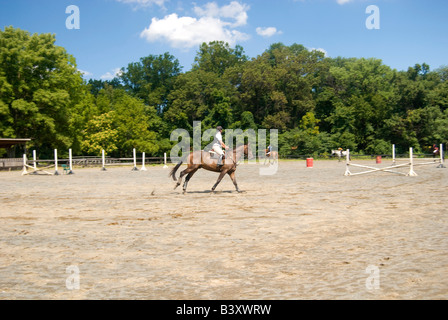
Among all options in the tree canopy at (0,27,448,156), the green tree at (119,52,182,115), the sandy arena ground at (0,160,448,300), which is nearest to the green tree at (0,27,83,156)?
the tree canopy at (0,27,448,156)

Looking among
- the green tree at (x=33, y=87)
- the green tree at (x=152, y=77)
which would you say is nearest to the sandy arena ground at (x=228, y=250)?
the green tree at (x=33, y=87)

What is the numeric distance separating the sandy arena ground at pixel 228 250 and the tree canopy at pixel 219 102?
133 feet

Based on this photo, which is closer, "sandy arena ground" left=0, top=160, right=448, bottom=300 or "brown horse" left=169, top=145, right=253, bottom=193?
"sandy arena ground" left=0, top=160, right=448, bottom=300

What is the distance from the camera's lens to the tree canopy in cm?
4812

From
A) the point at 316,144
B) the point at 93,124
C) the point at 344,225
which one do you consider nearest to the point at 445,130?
the point at 316,144

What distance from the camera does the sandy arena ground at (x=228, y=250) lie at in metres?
4.71

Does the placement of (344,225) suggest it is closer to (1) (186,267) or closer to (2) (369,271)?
(2) (369,271)

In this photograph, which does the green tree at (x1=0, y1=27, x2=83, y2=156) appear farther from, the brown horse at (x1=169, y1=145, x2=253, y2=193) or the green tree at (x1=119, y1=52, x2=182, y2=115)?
the brown horse at (x1=169, y1=145, x2=253, y2=193)

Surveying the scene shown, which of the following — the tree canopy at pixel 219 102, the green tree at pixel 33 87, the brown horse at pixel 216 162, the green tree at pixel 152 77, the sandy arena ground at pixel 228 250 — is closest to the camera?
the sandy arena ground at pixel 228 250

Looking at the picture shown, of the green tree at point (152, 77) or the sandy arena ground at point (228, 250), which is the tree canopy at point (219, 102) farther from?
the sandy arena ground at point (228, 250)

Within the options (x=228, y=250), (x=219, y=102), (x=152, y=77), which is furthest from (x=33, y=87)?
(x=228, y=250)

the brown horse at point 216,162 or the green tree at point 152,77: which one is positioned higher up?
the green tree at point 152,77

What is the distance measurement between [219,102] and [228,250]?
62205 mm

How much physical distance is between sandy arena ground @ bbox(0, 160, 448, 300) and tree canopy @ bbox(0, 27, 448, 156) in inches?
1601
